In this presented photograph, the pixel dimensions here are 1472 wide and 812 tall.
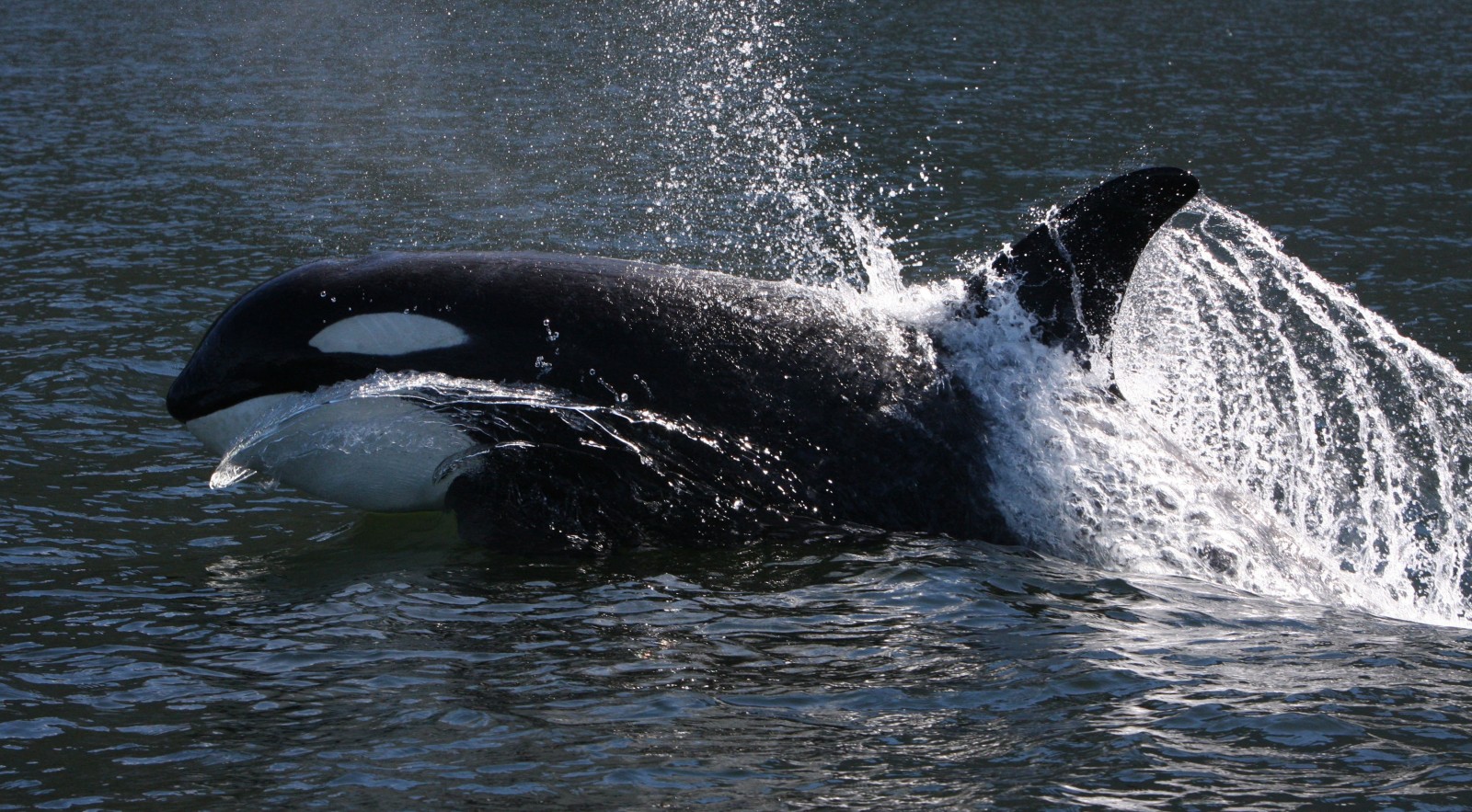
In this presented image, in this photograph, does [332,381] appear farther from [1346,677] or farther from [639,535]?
[1346,677]

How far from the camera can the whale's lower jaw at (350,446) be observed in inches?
360

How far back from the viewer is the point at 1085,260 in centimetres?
955

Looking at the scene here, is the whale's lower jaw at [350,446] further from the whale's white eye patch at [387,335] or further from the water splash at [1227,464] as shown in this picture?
the water splash at [1227,464]

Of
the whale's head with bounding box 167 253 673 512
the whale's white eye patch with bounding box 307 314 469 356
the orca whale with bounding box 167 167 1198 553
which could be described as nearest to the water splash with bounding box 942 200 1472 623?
the orca whale with bounding box 167 167 1198 553

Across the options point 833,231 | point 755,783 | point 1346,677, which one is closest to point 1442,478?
point 1346,677

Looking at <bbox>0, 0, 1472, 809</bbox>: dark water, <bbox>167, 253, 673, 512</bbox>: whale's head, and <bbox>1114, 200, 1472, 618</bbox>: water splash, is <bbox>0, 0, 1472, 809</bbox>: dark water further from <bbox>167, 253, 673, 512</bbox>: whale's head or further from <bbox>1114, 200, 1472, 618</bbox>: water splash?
<bbox>1114, 200, 1472, 618</bbox>: water splash

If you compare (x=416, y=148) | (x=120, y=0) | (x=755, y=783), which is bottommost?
(x=755, y=783)

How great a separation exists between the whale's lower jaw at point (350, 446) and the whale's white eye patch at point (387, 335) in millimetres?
314

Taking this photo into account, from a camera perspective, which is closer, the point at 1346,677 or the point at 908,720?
the point at 908,720

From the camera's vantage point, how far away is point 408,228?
1897cm

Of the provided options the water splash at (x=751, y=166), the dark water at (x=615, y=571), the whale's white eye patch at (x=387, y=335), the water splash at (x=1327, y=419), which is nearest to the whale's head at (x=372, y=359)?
the whale's white eye patch at (x=387, y=335)

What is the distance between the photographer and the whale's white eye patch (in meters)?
9.11

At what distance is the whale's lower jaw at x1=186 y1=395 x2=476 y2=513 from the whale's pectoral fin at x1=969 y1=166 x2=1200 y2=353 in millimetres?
3473

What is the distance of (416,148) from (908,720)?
1929cm
